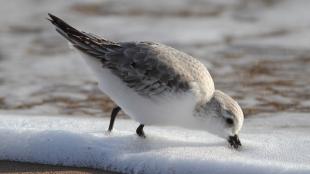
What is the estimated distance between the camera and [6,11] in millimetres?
10211

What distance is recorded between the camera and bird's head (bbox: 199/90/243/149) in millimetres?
4820

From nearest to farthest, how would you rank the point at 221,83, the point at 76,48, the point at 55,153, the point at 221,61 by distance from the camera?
the point at 55,153 < the point at 76,48 < the point at 221,83 < the point at 221,61

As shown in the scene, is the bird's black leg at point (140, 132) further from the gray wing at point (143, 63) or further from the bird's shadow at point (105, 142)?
the gray wing at point (143, 63)

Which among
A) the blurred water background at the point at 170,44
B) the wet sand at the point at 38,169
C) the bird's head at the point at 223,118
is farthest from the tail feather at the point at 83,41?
the blurred water background at the point at 170,44

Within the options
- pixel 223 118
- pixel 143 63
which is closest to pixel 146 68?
pixel 143 63

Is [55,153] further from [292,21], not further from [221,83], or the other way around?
[292,21]

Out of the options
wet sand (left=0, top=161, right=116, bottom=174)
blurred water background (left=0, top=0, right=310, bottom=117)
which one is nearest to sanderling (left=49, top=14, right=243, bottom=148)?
wet sand (left=0, top=161, right=116, bottom=174)

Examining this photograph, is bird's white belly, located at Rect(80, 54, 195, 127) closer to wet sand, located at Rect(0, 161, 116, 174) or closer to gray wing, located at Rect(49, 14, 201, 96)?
gray wing, located at Rect(49, 14, 201, 96)

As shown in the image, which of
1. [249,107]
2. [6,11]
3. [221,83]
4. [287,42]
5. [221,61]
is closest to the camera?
[249,107]

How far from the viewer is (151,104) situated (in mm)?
4785

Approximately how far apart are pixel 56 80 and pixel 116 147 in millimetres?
2556

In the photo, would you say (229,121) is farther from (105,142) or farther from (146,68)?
(105,142)

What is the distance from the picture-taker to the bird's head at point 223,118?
4.82m

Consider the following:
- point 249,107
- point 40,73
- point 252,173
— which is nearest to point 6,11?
point 40,73
